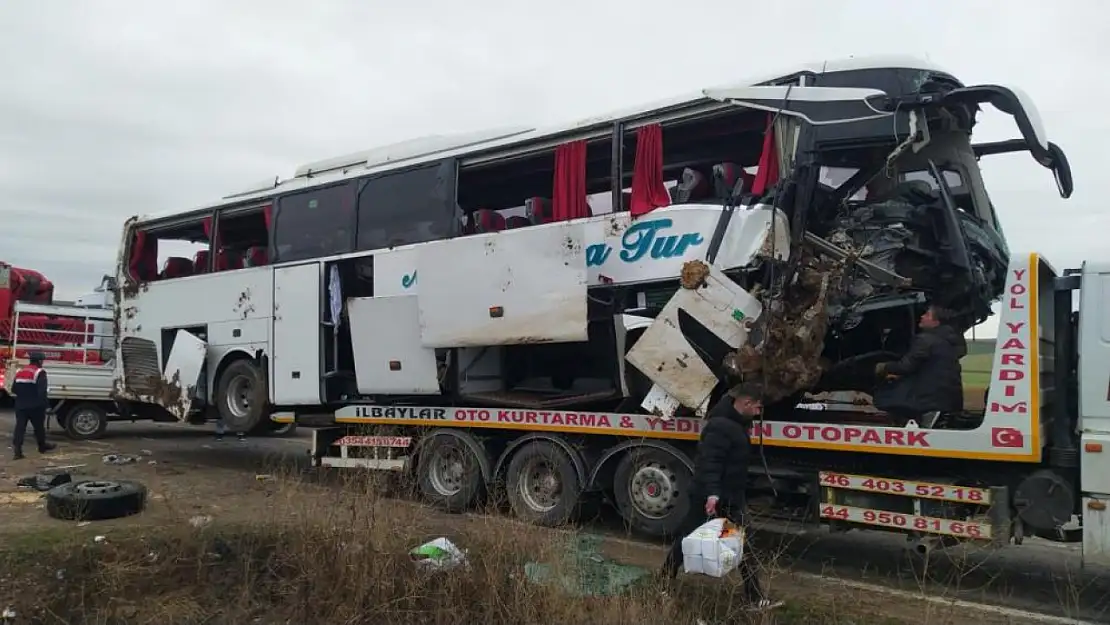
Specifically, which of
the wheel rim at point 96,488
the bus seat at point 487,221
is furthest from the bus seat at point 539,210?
the wheel rim at point 96,488

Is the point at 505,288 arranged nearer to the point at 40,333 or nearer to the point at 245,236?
the point at 245,236

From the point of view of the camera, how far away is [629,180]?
735 centimetres

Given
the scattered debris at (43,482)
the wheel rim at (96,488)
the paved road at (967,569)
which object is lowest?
the paved road at (967,569)

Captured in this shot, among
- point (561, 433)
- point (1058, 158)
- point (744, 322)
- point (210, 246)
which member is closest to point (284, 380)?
Result: point (210, 246)

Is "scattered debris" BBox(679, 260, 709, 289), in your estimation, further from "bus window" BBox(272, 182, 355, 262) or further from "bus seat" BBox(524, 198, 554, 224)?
"bus window" BBox(272, 182, 355, 262)

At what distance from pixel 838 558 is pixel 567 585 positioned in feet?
11.0

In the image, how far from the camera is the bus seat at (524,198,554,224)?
26.1 ft

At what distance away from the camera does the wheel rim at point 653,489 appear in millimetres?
6898

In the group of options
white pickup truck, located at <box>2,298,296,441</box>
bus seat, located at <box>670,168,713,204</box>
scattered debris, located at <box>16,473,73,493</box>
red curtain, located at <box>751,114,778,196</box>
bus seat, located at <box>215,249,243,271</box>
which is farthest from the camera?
white pickup truck, located at <box>2,298,296,441</box>

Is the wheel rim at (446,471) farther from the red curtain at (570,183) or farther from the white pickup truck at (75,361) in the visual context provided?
the white pickup truck at (75,361)

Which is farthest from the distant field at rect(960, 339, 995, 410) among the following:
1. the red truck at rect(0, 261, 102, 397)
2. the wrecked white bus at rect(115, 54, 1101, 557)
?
the red truck at rect(0, 261, 102, 397)

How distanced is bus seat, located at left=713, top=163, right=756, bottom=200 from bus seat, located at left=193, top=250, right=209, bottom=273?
736 centimetres

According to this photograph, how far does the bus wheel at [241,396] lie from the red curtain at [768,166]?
21.2ft

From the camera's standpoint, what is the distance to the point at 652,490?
702cm
